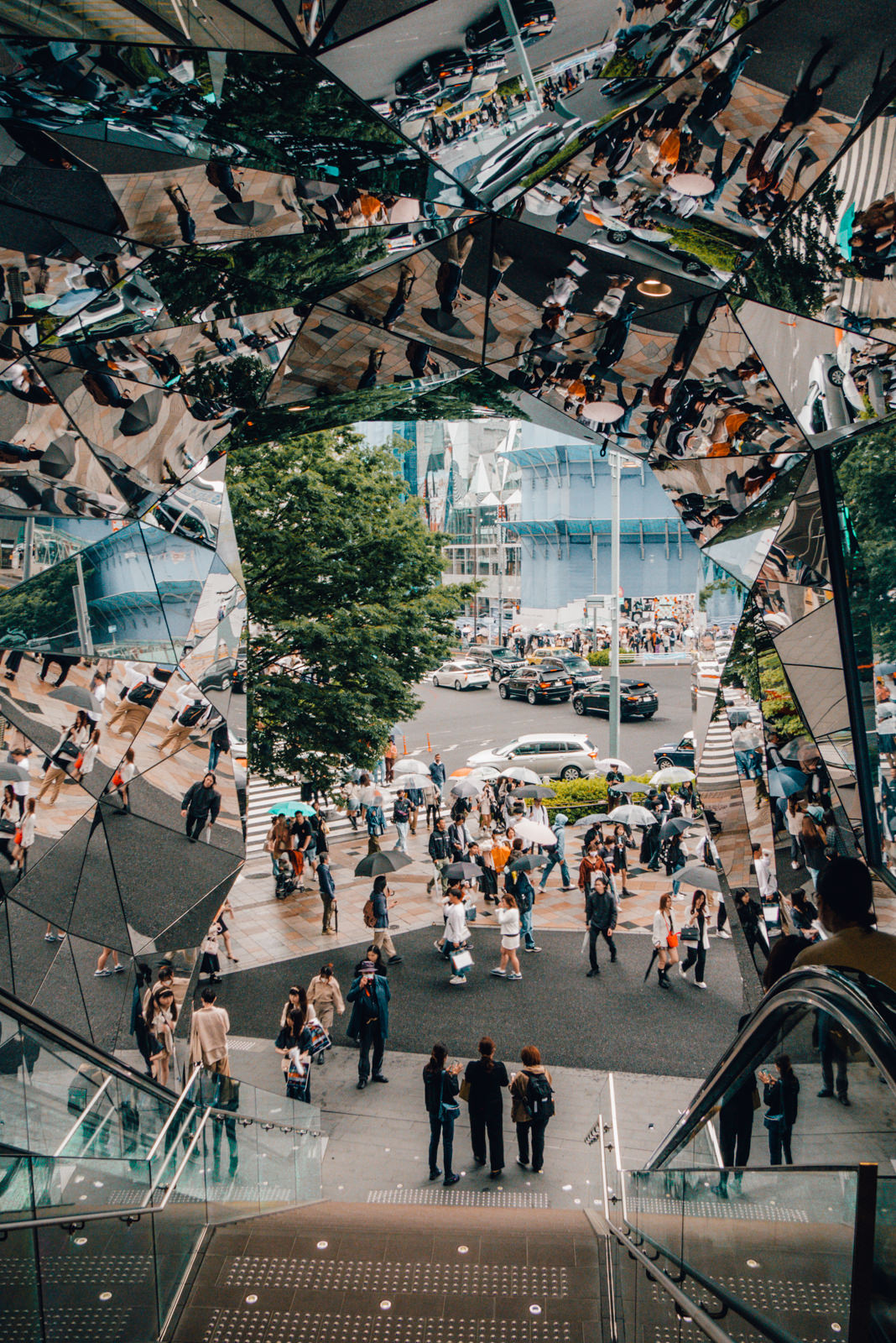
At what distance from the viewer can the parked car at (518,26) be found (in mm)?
4324

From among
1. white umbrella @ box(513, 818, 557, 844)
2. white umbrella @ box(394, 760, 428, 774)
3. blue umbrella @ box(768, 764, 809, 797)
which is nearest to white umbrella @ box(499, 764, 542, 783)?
white umbrella @ box(394, 760, 428, 774)

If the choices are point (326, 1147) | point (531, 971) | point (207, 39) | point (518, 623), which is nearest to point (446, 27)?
point (207, 39)

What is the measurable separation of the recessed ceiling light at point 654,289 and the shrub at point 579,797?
53.2 feet

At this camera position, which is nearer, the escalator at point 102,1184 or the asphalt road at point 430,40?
the escalator at point 102,1184

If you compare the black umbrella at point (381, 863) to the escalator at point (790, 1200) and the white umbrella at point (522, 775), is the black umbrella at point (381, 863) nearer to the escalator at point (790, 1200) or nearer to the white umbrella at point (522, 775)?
the white umbrella at point (522, 775)

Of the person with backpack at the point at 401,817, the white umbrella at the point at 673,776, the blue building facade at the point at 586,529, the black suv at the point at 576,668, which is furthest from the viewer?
the blue building facade at the point at 586,529

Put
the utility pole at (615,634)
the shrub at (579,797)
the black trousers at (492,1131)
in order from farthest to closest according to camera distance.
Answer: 1. the utility pole at (615,634)
2. the shrub at (579,797)
3. the black trousers at (492,1131)

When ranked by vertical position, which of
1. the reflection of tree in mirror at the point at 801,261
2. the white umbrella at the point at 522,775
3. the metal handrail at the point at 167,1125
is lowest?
the white umbrella at the point at 522,775

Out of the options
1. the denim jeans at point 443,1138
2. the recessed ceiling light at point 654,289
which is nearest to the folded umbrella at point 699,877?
the denim jeans at point 443,1138

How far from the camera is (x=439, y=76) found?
14.9 ft

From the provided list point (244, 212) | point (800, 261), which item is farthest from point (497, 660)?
point (244, 212)

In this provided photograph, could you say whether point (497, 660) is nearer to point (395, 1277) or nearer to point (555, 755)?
point (555, 755)

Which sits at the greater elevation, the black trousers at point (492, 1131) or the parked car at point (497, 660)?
the parked car at point (497, 660)

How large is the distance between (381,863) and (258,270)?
10680 millimetres
